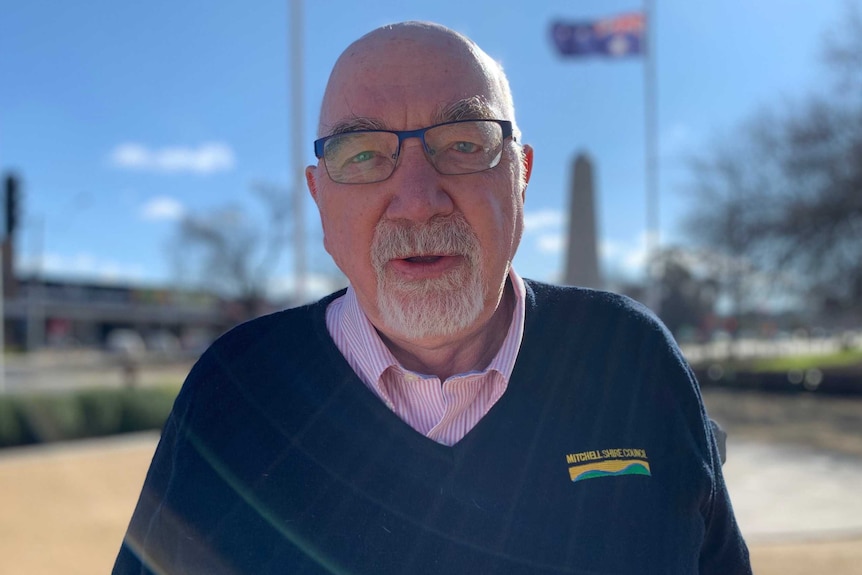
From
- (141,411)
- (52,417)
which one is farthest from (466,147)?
(141,411)

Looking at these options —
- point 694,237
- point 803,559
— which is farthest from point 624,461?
point 694,237

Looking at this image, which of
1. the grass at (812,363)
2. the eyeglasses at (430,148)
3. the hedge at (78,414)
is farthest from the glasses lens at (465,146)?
the grass at (812,363)

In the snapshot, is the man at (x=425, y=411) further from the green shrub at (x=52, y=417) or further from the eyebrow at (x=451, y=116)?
the green shrub at (x=52, y=417)

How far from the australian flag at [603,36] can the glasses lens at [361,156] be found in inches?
616

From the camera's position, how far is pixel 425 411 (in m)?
1.49

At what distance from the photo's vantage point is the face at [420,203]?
143 cm

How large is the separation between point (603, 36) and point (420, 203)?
55.2 ft

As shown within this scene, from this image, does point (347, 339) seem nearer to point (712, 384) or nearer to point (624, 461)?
point (624, 461)

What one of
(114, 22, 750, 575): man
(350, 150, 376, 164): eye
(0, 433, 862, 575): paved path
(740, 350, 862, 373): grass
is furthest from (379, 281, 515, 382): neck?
(740, 350, 862, 373): grass

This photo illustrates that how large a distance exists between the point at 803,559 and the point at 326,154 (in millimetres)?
4829

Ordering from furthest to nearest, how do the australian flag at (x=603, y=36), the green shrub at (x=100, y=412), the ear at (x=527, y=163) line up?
Answer: the australian flag at (x=603, y=36), the green shrub at (x=100, y=412), the ear at (x=527, y=163)

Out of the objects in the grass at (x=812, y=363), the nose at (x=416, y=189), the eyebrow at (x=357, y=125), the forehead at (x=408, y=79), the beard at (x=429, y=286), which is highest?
the forehead at (x=408, y=79)

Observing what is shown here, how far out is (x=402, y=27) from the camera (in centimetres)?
147

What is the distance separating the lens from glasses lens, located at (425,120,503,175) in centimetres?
143
